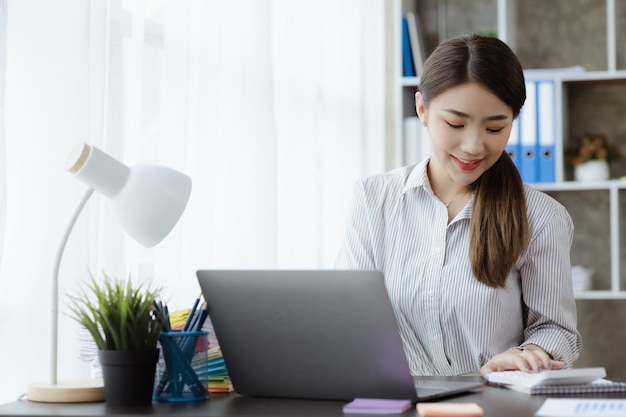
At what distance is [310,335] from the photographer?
1.39 m

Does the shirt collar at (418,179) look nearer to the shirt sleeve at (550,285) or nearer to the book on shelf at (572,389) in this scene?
the shirt sleeve at (550,285)

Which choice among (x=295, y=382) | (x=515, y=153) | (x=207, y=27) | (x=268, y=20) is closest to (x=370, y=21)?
(x=515, y=153)

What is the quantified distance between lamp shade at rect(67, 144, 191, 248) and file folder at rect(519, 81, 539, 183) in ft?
8.17

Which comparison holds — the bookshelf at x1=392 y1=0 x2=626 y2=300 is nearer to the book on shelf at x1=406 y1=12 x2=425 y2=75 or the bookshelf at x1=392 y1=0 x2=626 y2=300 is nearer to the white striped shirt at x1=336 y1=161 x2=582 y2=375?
the book on shelf at x1=406 y1=12 x2=425 y2=75

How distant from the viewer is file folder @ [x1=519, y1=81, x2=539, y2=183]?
3.67 metres

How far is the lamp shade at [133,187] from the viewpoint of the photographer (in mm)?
1380

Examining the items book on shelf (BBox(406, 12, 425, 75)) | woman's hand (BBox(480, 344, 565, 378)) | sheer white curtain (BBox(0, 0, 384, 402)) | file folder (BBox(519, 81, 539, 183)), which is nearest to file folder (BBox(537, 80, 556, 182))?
file folder (BBox(519, 81, 539, 183))

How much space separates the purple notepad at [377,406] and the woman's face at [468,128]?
657mm

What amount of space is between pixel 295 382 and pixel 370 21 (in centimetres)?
267

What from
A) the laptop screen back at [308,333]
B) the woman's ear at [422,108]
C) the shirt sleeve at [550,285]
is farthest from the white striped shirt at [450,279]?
the laptop screen back at [308,333]

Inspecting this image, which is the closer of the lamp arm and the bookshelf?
the lamp arm

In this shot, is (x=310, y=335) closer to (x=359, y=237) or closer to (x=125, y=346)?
(x=125, y=346)

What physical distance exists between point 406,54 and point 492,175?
1.96m

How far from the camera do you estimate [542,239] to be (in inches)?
76.4
